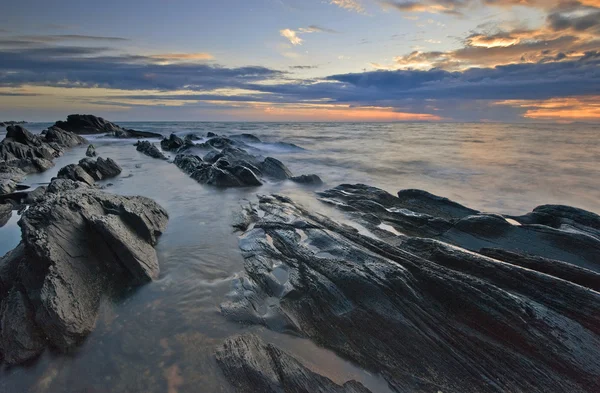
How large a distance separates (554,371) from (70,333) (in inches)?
299

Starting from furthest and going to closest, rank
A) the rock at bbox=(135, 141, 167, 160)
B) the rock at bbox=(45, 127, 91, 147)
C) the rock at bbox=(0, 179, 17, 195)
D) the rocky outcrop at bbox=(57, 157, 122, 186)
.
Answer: the rock at bbox=(45, 127, 91, 147)
the rock at bbox=(135, 141, 167, 160)
the rocky outcrop at bbox=(57, 157, 122, 186)
the rock at bbox=(0, 179, 17, 195)

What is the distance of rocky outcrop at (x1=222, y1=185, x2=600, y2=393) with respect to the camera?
4.71 metres

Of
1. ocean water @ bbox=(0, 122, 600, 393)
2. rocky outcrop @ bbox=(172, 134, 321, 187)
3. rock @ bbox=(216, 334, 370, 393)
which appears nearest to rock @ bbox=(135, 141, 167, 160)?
rocky outcrop @ bbox=(172, 134, 321, 187)

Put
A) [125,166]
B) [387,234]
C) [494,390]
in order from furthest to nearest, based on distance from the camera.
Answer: [125,166] → [387,234] → [494,390]

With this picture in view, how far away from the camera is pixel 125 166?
945 inches

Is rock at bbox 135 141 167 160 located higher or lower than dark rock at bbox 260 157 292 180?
lower

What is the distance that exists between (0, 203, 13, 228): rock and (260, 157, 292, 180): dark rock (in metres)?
12.3

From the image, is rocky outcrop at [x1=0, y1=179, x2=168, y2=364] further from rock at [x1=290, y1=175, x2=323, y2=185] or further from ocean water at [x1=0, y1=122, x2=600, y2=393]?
rock at [x1=290, y1=175, x2=323, y2=185]

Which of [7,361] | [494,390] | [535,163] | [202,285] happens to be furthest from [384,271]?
[535,163]

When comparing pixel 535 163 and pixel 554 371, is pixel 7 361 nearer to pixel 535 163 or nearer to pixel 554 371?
pixel 554 371

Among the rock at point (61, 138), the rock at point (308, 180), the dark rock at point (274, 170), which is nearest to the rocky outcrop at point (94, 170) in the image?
the dark rock at point (274, 170)

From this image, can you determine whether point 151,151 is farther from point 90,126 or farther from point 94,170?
point 90,126

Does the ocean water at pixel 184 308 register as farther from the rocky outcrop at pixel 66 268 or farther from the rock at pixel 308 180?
the rock at pixel 308 180

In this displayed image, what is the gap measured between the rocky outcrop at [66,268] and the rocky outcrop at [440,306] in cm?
255
